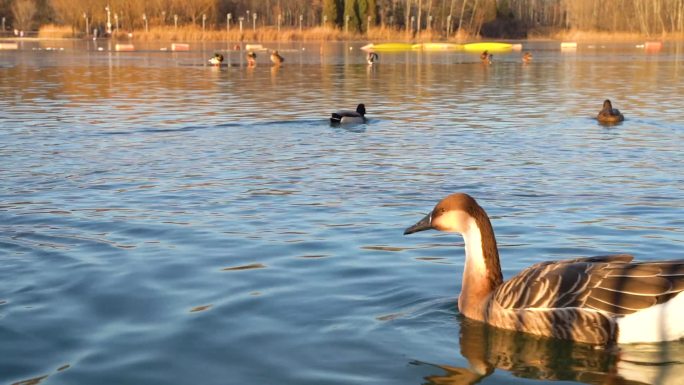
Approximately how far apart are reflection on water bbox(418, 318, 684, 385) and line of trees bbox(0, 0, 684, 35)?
115 m

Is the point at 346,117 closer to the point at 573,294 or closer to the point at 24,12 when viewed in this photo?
the point at 573,294

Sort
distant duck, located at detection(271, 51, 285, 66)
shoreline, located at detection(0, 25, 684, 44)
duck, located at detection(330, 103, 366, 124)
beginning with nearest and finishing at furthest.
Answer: duck, located at detection(330, 103, 366, 124)
distant duck, located at detection(271, 51, 285, 66)
shoreline, located at detection(0, 25, 684, 44)

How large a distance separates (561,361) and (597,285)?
632 mm

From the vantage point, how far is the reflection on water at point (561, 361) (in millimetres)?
6602

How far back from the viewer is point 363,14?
430ft

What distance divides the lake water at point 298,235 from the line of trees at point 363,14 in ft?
327

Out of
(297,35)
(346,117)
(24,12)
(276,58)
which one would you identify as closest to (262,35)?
(297,35)

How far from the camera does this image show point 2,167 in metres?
16.7

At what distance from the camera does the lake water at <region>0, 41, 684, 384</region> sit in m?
6.98

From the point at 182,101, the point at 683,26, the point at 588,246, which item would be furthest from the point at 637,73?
the point at 683,26

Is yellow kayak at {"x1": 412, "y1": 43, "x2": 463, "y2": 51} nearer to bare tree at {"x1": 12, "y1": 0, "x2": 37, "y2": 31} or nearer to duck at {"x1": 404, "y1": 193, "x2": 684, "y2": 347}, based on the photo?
bare tree at {"x1": 12, "y1": 0, "x2": 37, "y2": 31}

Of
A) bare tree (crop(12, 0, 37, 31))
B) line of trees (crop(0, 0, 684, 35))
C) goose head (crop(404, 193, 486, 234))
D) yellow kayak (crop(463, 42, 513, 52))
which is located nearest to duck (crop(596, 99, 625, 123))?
goose head (crop(404, 193, 486, 234))

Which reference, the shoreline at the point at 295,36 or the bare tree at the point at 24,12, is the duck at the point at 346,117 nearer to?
the shoreline at the point at 295,36

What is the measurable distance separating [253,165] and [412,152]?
3.51m
